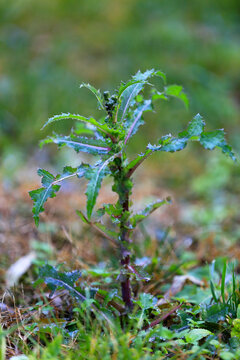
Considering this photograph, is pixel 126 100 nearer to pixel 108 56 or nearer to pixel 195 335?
pixel 195 335

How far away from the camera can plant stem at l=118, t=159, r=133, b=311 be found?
1.39 m

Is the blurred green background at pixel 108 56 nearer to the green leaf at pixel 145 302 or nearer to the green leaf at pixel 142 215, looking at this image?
the green leaf at pixel 142 215

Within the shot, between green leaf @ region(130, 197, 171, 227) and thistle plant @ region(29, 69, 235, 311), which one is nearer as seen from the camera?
thistle plant @ region(29, 69, 235, 311)

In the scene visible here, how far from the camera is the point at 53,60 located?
5.59 meters

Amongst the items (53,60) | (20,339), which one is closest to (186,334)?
(20,339)

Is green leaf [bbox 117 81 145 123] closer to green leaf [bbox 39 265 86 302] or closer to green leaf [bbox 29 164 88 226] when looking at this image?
green leaf [bbox 29 164 88 226]

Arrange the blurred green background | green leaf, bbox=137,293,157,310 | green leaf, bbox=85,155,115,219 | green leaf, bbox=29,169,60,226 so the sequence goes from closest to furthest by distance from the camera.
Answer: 1. green leaf, bbox=85,155,115,219
2. green leaf, bbox=29,169,60,226
3. green leaf, bbox=137,293,157,310
4. the blurred green background

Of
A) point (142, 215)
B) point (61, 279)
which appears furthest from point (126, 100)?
point (61, 279)

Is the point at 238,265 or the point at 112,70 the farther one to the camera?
the point at 112,70

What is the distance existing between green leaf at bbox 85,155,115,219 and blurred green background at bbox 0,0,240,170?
2918mm

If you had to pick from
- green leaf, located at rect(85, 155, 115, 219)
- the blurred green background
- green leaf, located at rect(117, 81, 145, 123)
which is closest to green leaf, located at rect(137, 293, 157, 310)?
green leaf, located at rect(85, 155, 115, 219)

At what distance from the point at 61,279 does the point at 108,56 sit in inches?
193

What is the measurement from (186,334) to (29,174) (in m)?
2.66

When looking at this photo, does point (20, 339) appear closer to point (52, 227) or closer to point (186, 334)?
point (186, 334)
